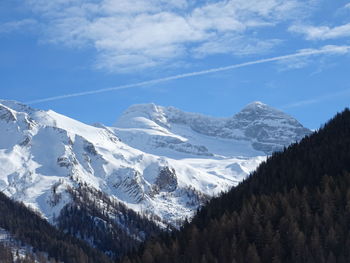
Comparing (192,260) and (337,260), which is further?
(192,260)

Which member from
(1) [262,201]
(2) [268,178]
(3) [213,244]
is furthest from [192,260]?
(2) [268,178]

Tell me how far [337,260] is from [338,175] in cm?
4700

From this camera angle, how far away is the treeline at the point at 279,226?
376ft

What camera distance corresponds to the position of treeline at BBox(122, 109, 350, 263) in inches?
4515

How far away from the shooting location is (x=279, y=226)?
5039 inches

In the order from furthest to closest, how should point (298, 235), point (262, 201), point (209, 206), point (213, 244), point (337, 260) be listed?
point (209, 206) → point (262, 201) → point (213, 244) → point (298, 235) → point (337, 260)

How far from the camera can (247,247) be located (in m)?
123

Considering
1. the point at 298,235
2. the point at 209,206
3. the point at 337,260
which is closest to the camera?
the point at 337,260

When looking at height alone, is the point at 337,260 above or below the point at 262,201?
below

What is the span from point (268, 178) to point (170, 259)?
5595 cm

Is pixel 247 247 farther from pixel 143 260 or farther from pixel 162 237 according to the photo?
pixel 162 237

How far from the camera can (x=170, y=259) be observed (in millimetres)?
130250

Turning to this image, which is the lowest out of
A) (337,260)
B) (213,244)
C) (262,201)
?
(337,260)

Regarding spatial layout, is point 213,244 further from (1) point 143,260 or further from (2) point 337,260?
(2) point 337,260
